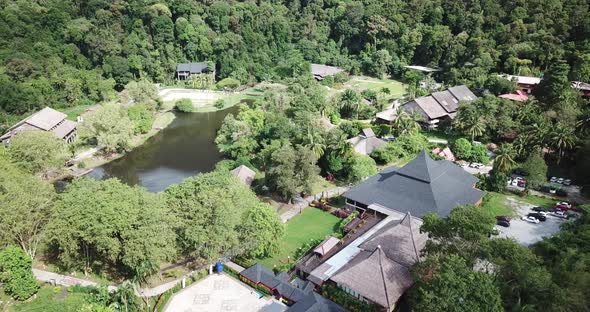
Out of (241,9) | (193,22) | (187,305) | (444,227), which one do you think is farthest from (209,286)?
(241,9)

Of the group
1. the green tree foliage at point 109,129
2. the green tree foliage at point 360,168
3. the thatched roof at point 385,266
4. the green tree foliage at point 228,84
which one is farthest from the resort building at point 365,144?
the green tree foliage at point 228,84

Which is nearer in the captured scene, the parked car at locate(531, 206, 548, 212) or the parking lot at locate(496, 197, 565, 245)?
the parking lot at locate(496, 197, 565, 245)

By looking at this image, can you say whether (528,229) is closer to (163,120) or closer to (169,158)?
(169,158)

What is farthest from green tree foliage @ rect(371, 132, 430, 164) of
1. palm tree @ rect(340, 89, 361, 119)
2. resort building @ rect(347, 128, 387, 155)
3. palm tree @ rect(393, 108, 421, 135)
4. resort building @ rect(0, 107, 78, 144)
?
resort building @ rect(0, 107, 78, 144)

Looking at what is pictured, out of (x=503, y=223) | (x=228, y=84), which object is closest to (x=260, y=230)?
(x=503, y=223)

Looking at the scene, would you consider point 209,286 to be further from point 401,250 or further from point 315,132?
point 315,132

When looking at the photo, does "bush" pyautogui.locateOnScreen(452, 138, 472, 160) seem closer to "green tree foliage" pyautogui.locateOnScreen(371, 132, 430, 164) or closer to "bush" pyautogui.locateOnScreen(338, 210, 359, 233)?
"green tree foliage" pyautogui.locateOnScreen(371, 132, 430, 164)

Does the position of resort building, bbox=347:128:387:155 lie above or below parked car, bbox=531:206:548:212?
below
